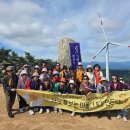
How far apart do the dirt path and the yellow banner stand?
0.40 metres

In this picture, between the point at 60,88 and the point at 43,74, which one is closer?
the point at 60,88

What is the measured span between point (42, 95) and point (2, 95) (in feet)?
15.4

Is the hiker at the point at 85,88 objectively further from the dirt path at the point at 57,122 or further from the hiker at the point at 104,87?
the dirt path at the point at 57,122

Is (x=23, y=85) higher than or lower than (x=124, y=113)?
higher

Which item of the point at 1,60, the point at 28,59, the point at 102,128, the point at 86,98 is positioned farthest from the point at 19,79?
the point at 28,59

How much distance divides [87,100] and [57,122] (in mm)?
1678

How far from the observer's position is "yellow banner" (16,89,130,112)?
12570 millimetres

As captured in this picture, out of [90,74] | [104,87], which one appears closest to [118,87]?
[104,87]

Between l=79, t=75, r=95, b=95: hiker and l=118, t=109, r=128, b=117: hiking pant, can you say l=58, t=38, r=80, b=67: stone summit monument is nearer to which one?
l=79, t=75, r=95, b=95: hiker

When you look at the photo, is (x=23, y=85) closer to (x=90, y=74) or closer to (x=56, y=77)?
(x=56, y=77)

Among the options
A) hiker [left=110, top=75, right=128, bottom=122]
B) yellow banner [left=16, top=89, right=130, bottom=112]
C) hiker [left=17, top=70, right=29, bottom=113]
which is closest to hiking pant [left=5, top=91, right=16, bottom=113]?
yellow banner [left=16, top=89, right=130, bottom=112]

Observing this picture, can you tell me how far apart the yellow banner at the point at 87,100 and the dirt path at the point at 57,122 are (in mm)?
402

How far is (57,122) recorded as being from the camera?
11.9 metres

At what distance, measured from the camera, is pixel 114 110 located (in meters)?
13.4
